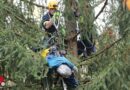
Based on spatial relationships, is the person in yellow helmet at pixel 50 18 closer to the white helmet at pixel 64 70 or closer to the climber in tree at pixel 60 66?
the climber in tree at pixel 60 66

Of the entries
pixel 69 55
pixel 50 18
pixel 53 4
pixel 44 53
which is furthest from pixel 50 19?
pixel 44 53

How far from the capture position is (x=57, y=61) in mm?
6145

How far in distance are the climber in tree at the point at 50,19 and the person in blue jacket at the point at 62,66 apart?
1.48 ft

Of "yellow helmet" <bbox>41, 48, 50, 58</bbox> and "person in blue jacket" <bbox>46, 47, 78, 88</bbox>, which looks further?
"yellow helmet" <bbox>41, 48, 50, 58</bbox>

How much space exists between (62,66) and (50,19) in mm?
890

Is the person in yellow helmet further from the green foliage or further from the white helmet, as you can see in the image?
the white helmet

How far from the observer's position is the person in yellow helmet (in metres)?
6.76

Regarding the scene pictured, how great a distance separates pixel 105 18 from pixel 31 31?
0.93 m

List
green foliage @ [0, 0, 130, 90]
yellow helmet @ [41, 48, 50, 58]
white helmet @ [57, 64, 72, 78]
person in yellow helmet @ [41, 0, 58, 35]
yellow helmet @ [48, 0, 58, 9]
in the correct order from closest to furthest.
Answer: green foliage @ [0, 0, 130, 90] < white helmet @ [57, 64, 72, 78] < yellow helmet @ [41, 48, 50, 58] < person in yellow helmet @ [41, 0, 58, 35] < yellow helmet @ [48, 0, 58, 9]

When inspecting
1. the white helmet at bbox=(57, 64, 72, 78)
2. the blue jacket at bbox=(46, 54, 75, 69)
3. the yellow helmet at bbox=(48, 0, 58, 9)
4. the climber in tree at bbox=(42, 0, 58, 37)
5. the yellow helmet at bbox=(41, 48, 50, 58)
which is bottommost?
the white helmet at bbox=(57, 64, 72, 78)

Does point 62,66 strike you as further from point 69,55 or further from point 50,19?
point 50,19

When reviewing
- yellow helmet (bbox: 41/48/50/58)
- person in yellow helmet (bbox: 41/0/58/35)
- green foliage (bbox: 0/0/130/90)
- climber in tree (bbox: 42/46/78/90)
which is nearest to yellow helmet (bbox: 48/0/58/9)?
person in yellow helmet (bbox: 41/0/58/35)

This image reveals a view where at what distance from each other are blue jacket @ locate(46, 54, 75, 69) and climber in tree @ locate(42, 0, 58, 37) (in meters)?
0.56

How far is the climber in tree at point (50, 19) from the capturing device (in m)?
6.76
